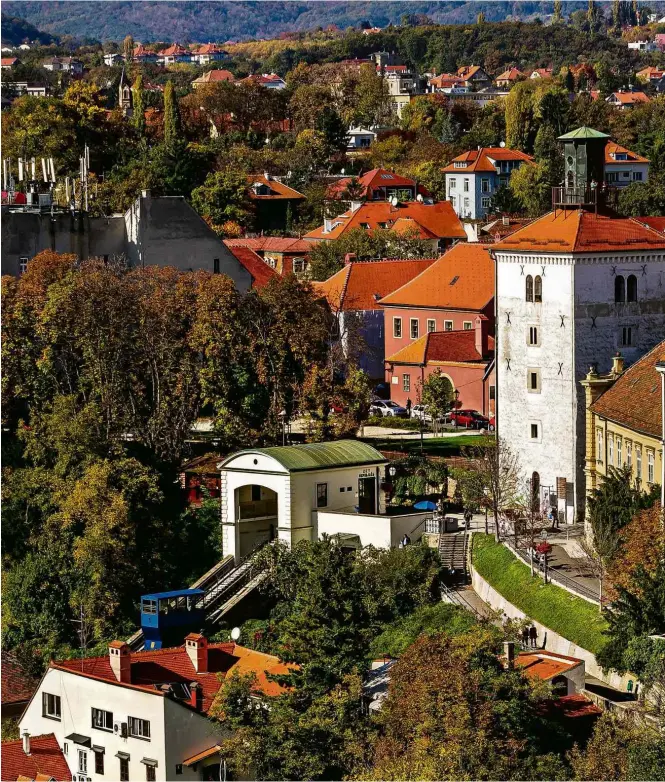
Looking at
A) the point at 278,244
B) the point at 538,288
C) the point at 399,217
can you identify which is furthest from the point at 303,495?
the point at 399,217

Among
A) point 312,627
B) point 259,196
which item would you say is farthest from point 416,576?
point 259,196

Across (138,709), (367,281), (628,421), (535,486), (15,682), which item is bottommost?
(15,682)

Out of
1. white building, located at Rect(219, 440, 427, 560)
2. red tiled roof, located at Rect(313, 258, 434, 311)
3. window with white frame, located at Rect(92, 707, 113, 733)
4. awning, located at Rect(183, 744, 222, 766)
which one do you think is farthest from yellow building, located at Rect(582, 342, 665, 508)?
red tiled roof, located at Rect(313, 258, 434, 311)

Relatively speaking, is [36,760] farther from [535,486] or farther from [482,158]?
[482,158]

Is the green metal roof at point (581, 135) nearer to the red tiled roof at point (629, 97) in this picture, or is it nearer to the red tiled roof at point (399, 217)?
the red tiled roof at point (399, 217)

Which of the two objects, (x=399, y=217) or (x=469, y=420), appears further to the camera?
(x=399, y=217)

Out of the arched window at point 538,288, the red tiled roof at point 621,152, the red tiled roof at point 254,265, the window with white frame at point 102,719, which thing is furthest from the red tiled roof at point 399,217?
the window with white frame at point 102,719
